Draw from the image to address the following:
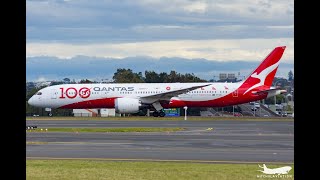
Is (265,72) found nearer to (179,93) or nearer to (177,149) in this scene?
(179,93)

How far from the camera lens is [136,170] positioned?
14758mm

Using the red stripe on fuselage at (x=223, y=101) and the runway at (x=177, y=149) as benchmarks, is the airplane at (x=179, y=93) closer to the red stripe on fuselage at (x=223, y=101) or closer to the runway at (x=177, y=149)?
the red stripe on fuselage at (x=223, y=101)

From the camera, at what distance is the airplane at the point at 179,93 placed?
5809 centimetres

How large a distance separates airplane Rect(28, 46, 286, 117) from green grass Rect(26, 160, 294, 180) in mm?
41253

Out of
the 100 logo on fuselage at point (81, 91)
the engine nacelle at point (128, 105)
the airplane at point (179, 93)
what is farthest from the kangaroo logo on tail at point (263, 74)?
the 100 logo on fuselage at point (81, 91)

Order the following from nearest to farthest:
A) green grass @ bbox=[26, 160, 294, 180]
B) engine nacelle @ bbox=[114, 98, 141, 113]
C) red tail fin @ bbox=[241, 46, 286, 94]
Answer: green grass @ bbox=[26, 160, 294, 180]
engine nacelle @ bbox=[114, 98, 141, 113]
red tail fin @ bbox=[241, 46, 286, 94]

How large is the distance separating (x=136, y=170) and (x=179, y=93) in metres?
43.5

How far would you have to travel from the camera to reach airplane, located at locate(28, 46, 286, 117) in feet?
191

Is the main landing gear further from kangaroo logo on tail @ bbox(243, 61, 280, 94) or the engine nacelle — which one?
kangaroo logo on tail @ bbox(243, 61, 280, 94)

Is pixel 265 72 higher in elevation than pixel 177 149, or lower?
higher

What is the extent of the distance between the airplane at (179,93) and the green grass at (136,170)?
4125cm

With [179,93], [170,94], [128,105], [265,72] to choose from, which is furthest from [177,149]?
[265,72]

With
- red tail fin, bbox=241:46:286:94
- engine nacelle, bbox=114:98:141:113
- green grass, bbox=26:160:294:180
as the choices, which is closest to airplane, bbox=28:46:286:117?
red tail fin, bbox=241:46:286:94
